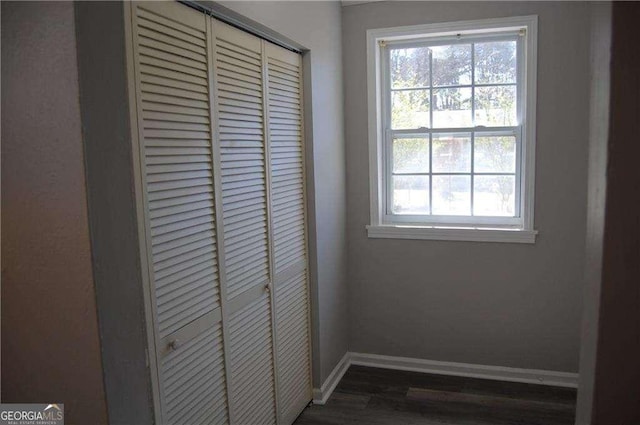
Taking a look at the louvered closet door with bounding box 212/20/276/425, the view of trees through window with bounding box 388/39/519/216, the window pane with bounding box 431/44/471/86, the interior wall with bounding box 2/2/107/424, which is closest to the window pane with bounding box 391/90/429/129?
the view of trees through window with bounding box 388/39/519/216

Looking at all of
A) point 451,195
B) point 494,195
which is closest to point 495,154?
point 494,195

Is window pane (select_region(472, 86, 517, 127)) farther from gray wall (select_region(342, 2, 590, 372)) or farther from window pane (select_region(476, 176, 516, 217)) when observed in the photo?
window pane (select_region(476, 176, 516, 217))

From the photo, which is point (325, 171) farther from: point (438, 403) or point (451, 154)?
point (438, 403)

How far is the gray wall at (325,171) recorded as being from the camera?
2.77 metres

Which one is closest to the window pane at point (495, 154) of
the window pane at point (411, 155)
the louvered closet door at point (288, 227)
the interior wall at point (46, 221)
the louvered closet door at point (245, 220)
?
the window pane at point (411, 155)

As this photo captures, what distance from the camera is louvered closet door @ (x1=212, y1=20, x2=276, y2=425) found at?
2.06m

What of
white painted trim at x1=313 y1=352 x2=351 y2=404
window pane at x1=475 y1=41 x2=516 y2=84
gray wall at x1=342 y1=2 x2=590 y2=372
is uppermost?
window pane at x1=475 y1=41 x2=516 y2=84

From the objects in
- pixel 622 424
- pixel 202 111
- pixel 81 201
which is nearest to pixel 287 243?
pixel 202 111

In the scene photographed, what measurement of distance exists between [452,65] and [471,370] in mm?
1965

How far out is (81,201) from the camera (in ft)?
4.26

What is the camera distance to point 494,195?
315 cm

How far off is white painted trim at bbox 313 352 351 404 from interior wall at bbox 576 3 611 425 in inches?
77.5

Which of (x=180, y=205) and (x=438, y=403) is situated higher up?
(x=180, y=205)

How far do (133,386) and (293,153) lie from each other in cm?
150
